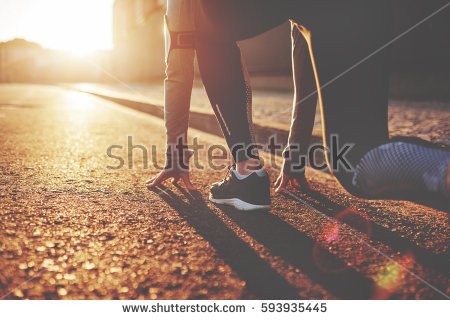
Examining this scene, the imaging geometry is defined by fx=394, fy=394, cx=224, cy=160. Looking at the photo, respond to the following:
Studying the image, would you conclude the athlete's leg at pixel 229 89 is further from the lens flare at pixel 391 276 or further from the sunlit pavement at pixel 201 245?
the lens flare at pixel 391 276

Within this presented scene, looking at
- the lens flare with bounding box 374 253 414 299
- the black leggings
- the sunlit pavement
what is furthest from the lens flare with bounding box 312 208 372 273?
the black leggings

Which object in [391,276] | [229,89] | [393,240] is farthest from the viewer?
[229,89]

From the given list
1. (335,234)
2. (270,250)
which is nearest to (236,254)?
(270,250)

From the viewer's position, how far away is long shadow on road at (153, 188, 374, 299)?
103 centimetres

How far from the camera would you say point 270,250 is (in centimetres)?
125

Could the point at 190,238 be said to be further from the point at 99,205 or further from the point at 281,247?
the point at 99,205

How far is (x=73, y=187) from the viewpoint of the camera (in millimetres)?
1931

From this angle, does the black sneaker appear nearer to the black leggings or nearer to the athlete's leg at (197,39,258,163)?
the athlete's leg at (197,39,258,163)

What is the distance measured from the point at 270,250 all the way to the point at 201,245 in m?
0.22

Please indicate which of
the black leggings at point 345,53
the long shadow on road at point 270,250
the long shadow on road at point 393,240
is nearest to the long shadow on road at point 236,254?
the long shadow on road at point 270,250

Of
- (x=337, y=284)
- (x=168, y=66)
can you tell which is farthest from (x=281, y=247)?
(x=168, y=66)

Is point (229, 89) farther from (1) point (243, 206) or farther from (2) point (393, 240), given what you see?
(2) point (393, 240)

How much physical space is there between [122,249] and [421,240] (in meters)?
1.02
